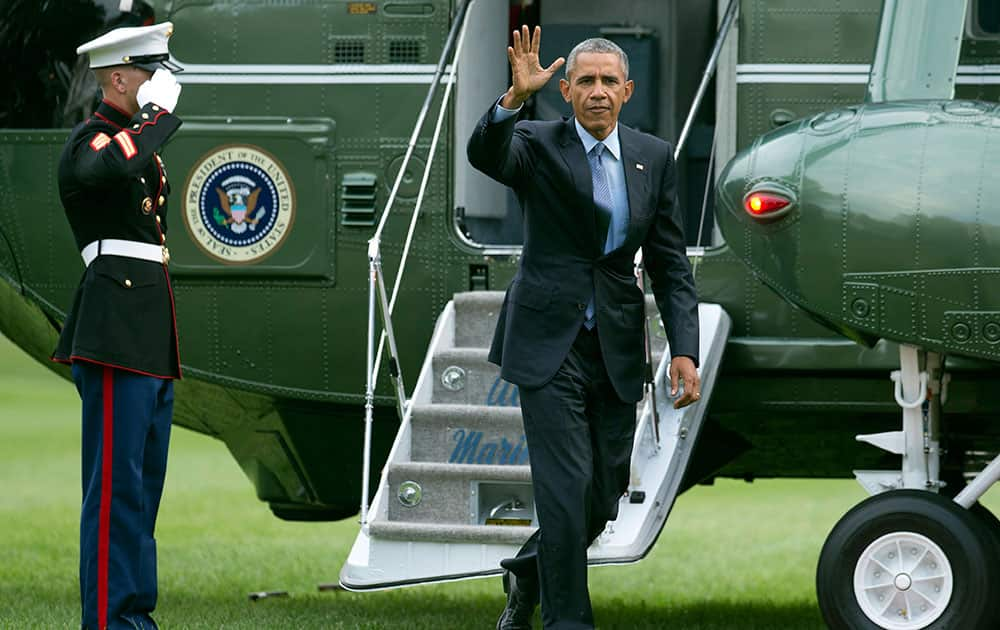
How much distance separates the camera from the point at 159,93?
232 inches

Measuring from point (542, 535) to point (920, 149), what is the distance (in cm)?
198

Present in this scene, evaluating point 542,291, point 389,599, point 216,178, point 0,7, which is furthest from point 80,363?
point 389,599

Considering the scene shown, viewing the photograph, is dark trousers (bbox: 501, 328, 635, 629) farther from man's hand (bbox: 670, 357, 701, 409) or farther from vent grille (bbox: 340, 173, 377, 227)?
vent grille (bbox: 340, 173, 377, 227)

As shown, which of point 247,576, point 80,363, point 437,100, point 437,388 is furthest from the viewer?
point 247,576

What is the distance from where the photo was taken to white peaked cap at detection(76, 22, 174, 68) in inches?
232

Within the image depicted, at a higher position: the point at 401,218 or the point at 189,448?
the point at 401,218

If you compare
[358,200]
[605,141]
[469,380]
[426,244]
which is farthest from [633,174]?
[358,200]

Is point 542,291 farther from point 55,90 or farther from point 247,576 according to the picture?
point 247,576

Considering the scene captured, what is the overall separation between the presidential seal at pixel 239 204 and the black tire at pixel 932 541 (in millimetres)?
2907

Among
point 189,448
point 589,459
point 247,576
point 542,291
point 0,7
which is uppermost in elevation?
point 0,7

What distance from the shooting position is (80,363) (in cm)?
586

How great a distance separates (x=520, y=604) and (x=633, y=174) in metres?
1.48

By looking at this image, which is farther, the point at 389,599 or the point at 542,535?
the point at 389,599

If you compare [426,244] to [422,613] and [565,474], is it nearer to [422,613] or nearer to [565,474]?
[422,613]
